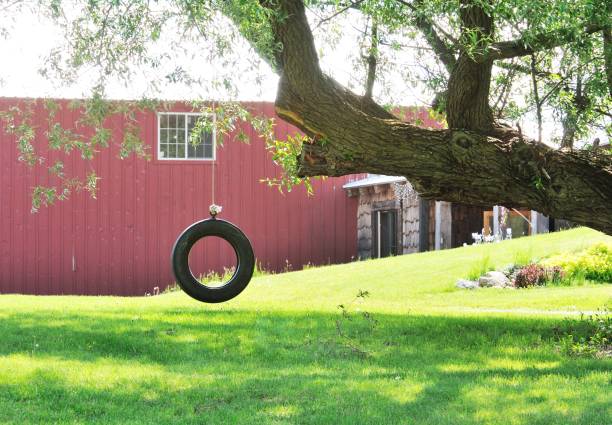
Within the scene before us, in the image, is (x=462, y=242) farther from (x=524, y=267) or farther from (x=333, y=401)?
(x=333, y=401)

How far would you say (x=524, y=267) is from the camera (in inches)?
602

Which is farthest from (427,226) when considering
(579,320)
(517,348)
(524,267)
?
(517,348)

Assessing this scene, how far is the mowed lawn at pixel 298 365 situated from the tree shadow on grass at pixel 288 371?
2 cm

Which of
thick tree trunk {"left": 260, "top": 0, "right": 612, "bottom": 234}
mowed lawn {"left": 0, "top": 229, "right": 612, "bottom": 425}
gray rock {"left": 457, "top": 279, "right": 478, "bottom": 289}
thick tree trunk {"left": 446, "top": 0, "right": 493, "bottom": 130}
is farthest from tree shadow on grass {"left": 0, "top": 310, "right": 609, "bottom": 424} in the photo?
gray rock {"left": 457, "top": 279, "right": 478, "bottom": 289}

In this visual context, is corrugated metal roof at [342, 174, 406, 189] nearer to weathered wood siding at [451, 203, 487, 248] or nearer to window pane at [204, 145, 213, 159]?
weathered wood siding at [451, 203, 487, 248]

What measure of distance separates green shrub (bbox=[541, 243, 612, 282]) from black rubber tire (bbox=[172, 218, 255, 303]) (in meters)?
8.17

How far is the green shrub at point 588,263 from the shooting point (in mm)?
15078

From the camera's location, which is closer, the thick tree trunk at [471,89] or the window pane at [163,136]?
the thick tree trunk at [471,89]

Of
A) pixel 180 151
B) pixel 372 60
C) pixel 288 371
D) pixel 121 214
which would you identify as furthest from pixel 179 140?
pixel 288 371

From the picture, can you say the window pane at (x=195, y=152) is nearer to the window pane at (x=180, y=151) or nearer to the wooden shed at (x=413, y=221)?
the window pane at (x=180, y=151)

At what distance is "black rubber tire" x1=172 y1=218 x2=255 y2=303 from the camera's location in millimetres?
8328

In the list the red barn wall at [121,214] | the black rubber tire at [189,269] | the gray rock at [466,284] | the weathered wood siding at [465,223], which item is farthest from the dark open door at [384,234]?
the black rubber tire at [189,269]

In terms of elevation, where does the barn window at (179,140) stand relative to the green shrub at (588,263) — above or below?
above

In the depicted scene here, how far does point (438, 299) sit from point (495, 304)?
46.1 inches
